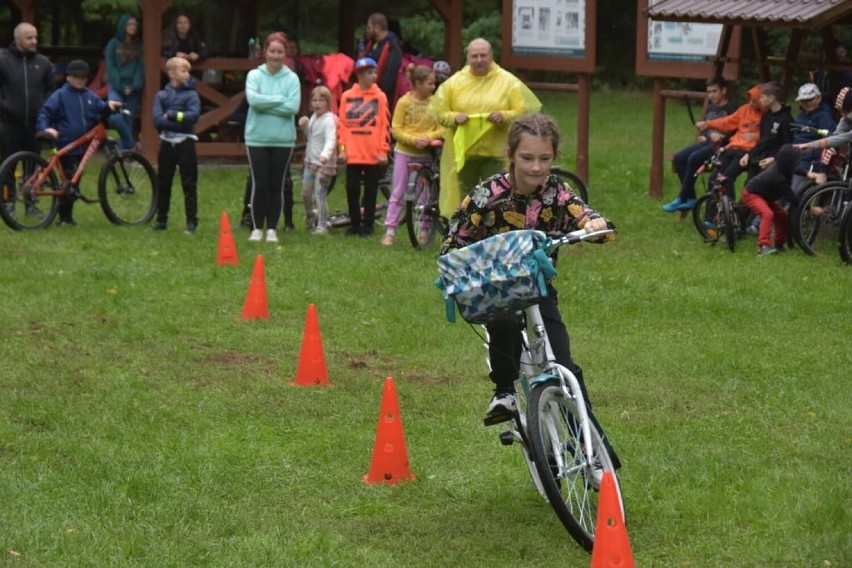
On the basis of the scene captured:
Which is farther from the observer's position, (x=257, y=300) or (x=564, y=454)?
(x=257, y=300)

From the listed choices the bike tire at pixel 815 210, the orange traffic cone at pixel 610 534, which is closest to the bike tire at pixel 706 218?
the bike tire at pixel 815 210

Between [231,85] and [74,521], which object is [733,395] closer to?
[74,521]

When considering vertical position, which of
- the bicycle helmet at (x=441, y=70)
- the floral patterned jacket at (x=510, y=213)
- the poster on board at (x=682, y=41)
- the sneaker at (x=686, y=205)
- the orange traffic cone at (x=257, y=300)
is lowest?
the orange traffic cone at (x=257, y=300)

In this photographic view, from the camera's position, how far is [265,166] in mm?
14242

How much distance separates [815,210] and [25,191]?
7649mm

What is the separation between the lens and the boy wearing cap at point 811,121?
47.0 feet

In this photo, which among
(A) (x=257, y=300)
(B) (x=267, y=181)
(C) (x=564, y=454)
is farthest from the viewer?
(B) (x=267, y=181)

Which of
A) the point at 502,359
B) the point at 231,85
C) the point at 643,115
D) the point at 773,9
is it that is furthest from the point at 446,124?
the point at 643,115

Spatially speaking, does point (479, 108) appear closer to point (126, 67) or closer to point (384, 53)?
point (384, 53)

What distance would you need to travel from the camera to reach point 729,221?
46.1 ft

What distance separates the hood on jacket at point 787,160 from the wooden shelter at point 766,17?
1.56m

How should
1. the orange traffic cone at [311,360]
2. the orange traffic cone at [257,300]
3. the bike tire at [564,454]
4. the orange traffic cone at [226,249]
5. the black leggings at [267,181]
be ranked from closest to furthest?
1. the bike tire at [564,454]
2. the orange traffic cone at [311,360]
3. the orange traffic cone at [257,300]
4. the orange traffic cone at [226,249]
5. the black leggings at [267,181]

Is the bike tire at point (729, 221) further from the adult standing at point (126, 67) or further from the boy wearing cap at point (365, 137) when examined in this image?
the adult standing at point (126, 67)

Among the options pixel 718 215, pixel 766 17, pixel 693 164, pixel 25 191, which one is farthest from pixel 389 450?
pixel 693 164
